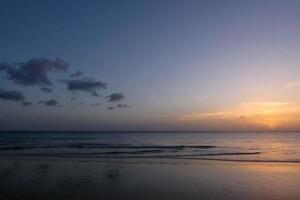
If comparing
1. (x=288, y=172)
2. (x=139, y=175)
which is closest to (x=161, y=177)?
(x=139, y=175)

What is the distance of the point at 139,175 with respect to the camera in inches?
939

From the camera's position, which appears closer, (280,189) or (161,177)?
(280,189)

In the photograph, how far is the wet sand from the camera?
1703 cm

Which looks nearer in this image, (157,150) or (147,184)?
(147,184)

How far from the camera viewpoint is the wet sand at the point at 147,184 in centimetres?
1703

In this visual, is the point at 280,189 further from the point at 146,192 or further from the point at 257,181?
the point at 146,192

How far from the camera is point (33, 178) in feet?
71.8

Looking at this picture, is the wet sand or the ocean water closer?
the wet sand

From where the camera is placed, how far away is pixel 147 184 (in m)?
20.2

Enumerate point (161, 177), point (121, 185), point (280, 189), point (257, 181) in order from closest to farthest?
point (280, 189), point (121, 185), point (257, 181), point (161, 177)

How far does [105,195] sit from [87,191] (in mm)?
1236

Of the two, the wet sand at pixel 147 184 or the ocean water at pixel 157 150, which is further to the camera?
the ocean water at pixel 157 150

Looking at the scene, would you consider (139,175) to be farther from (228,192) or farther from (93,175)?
(228,192)

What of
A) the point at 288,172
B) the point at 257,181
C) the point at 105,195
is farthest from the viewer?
the point at 288,172
